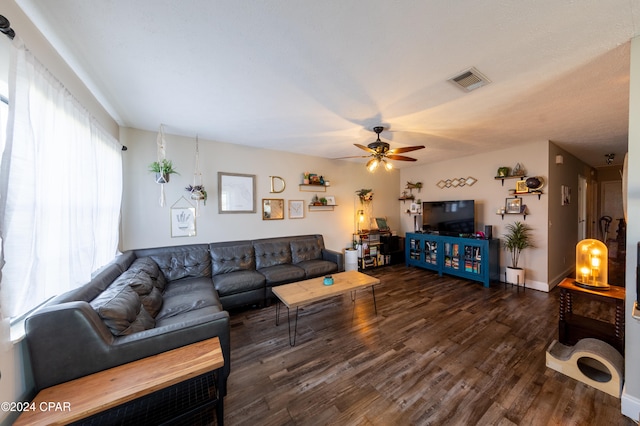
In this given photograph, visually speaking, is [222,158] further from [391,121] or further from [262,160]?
[391,121]

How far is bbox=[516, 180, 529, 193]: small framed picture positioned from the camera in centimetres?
377

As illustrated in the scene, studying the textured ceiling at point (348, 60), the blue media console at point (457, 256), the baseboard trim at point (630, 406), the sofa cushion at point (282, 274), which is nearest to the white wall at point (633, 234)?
the baseboard trim at point (630, 406)

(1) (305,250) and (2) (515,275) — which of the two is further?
(1) (305,250)

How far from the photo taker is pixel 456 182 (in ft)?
15.9

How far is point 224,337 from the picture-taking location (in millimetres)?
1676

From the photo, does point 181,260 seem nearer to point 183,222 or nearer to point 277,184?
point 183,222

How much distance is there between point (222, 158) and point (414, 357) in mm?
3741

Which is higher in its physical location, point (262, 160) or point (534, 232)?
point (262, 160)

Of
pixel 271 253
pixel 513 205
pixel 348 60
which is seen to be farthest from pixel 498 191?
pixel 271 253

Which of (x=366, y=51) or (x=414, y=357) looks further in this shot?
(x=414, y=357)

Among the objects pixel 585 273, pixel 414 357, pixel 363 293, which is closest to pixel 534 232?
pixel 585 273

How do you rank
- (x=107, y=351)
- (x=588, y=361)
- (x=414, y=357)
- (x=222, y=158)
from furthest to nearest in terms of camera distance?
(x=222, y=158), (x=414, y=357), (x=588, y=361), (x=107, y=351)

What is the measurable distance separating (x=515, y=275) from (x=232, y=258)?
4769 millimetres

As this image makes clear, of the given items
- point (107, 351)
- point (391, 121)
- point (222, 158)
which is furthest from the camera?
point (222, 158)
